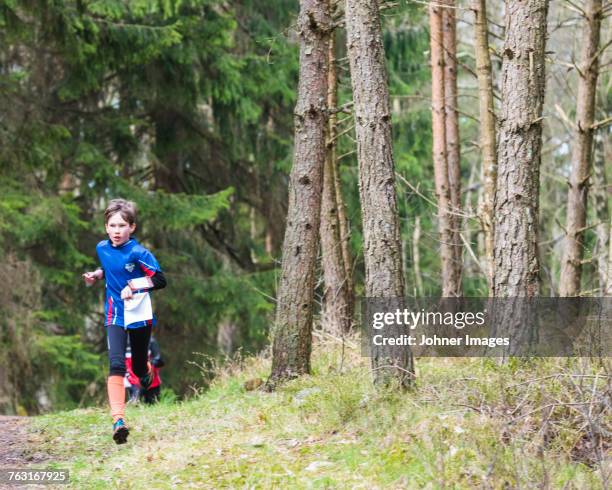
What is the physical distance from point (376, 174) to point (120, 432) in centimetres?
313

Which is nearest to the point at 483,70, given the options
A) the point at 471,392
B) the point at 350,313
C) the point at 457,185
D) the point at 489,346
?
the point at 457,185

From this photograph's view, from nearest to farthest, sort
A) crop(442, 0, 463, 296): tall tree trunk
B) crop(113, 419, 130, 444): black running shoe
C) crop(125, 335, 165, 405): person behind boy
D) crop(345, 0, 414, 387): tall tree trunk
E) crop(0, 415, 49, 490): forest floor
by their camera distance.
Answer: crop(0, 415, 49, 490): forest floor, crop(113, 419, 130, 444): black running shoe, crop(345, 0, 414, 387): tall tree trunk, crop(125, 335, 165, 405): person behind boy, crop(442, 0, 463, 296): tall tree trunk

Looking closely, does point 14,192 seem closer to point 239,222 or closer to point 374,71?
point 239,222

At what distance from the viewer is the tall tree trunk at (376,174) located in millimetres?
7980

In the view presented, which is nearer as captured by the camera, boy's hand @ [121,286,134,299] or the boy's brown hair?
boy's hand @ [121,286,134,299]

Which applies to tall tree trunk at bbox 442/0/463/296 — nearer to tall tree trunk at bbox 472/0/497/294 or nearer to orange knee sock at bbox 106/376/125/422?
tall tree trunk at bbox 472/0/497/294

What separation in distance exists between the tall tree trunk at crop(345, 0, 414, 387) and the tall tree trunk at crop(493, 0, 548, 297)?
1070mm

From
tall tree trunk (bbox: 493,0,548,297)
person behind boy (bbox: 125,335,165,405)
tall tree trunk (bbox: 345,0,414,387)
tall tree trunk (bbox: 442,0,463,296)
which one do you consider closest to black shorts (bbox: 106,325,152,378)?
tall tree trunk (bbox: 345,0,414,387)

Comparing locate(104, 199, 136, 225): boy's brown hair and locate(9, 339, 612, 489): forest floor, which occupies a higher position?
locate(104, 199, 136, 225): boy's brown hair

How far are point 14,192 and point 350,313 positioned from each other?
7.33 m

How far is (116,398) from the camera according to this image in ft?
25.3

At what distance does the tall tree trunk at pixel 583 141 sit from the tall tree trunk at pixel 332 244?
3.10m

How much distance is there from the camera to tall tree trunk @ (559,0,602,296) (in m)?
12.7

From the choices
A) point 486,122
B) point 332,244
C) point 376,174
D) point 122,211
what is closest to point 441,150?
point 486,122
